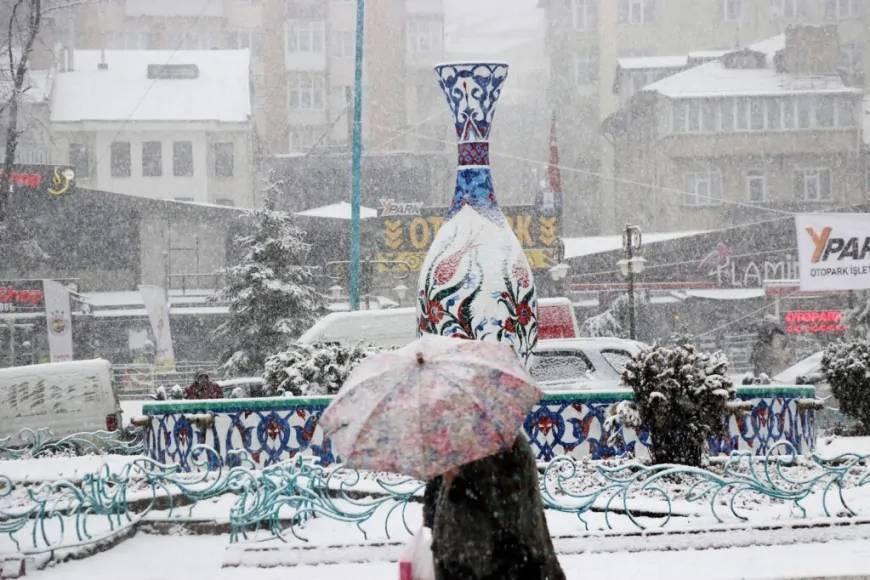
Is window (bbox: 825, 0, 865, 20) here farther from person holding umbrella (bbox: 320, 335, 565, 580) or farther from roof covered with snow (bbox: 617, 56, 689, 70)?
person holding umbrella (bbox: 320, 335, 565, 580)

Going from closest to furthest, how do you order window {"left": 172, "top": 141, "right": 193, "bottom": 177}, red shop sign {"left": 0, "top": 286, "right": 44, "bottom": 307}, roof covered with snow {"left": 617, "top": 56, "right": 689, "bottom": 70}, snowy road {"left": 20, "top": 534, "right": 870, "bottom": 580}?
snowy road {"left": 20, "top": 534, "right": 870, "bottom": 580}, red shop sign {"left": 0, "top": 286, "right": 44, "bottom": 307}, window {"left": 172, "top": 141, "right": 193, "bottom": 177}, roof covered with snow {"left": 617, "top": 56, "right": 689, "bottom": 70}

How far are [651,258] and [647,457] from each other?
29479mm

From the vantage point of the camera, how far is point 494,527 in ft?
11.6

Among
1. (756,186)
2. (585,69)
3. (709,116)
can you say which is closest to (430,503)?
(709,116)

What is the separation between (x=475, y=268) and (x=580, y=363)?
5.05 meters

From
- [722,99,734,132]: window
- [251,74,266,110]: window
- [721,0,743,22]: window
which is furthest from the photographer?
[721,0,743,22]: window

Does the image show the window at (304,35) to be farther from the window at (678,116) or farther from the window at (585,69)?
the window at (678,116)

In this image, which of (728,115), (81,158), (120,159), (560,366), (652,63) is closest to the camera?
(560,366)

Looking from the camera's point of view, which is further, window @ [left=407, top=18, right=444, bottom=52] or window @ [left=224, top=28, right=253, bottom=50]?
window @ [left=224, top=28, right=253, bottom=50]

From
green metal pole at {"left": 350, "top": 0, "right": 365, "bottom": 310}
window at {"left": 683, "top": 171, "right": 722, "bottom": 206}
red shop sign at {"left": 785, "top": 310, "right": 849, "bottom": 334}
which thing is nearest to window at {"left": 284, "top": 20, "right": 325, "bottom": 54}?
window at {"left": 683, "top": 171, "right": 722, "bottom": 206}

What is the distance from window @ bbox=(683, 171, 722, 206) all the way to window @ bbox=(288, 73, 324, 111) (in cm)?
1881

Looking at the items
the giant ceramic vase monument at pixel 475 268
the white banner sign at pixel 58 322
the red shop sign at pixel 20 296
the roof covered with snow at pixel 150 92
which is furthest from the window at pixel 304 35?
the giant ceramic vase monument at pixel 475 268

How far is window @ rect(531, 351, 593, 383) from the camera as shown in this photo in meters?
13.5

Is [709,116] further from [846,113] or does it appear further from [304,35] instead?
[304,35]
